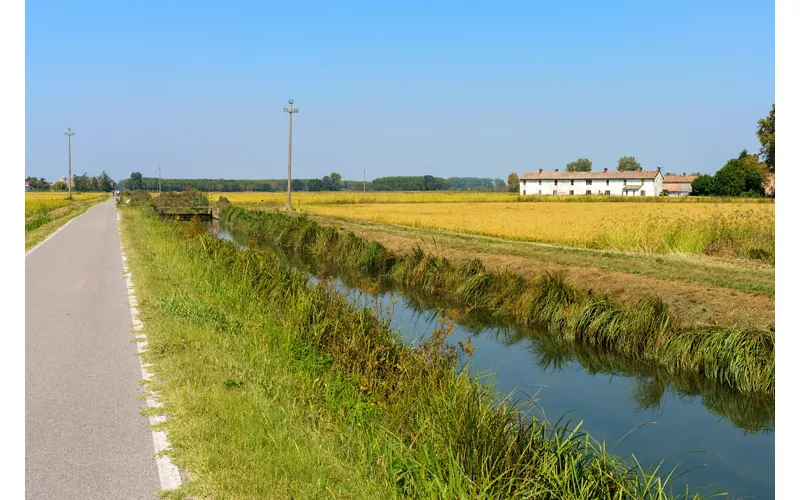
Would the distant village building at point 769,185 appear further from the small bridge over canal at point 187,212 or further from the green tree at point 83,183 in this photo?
the green tree at point 83,183

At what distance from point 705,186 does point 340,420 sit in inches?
3792

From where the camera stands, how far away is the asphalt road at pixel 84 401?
5.18 m

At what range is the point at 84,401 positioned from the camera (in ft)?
23.1

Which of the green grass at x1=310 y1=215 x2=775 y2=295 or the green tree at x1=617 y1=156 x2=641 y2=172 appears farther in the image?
Answer: the green tree at x1=617 y1=156 x2=641 y2=172

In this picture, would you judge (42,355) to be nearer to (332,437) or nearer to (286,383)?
(286,383)

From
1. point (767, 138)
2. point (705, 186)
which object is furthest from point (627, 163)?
point (767, 138)

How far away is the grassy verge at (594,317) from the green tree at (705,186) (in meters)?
78.3

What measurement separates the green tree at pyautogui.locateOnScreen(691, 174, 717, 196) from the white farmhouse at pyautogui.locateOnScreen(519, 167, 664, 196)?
76.2 ft

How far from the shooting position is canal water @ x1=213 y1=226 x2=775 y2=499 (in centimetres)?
783

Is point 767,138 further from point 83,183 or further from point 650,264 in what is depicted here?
point 83,183

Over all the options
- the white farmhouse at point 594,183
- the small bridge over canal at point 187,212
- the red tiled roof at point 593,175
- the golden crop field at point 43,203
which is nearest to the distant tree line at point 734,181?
the white farmhouse at point 594,183

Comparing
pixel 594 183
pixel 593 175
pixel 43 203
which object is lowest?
pixel 43 203

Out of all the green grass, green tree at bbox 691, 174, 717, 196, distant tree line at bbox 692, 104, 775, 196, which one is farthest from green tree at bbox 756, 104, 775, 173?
the green grass

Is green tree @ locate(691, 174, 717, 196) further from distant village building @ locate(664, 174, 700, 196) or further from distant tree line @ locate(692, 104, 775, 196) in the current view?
distant village building @ locate(664, 174, 700, 196)
